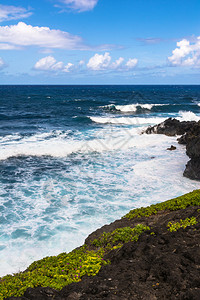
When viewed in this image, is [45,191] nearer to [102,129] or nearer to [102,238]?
[102,238]

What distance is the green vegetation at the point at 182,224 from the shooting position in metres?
8.72

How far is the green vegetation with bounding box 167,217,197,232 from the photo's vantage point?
8719mm

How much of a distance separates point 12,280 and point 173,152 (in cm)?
2319

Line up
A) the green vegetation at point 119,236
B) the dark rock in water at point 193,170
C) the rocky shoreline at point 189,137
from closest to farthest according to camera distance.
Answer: the green vegetation at point 119,236 < the dark rock in water at point 193,170 < the rocky shoreline at point 189,137

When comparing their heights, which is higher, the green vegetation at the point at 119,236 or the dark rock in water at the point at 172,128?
the dark rock in water at the point at 172,128

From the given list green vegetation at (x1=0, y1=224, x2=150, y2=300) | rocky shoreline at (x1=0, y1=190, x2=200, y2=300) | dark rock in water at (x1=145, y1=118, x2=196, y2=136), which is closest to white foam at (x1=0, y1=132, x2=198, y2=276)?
green vegetation at (x1=0, y1=224, x2=150, y2=300)

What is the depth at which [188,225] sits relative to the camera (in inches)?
347

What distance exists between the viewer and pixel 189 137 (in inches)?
1003

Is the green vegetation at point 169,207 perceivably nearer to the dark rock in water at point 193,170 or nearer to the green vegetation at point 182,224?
the green vegetation at point 182,224

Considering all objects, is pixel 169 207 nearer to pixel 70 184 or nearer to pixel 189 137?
pixel 70 184

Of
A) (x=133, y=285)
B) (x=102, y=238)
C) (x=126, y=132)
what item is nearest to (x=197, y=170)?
(x=102, y=238)

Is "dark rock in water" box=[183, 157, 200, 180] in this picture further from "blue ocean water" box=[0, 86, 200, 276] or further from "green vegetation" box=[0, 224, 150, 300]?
"green vegetation" box=[0, 224, 150, 300]

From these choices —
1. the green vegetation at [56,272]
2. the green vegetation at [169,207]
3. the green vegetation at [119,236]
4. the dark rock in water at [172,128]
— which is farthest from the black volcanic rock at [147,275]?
the dark rock in water at [172,128]

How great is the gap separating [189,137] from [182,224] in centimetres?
1769
